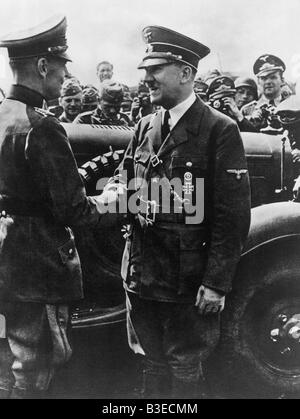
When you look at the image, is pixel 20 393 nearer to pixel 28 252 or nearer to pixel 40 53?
pixel 28 252

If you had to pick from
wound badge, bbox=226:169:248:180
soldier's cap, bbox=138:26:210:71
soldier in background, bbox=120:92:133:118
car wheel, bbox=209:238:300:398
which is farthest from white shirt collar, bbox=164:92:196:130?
soldier in background, bbox=120:92:133:118

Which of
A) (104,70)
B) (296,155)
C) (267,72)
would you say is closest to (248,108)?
(267,72)

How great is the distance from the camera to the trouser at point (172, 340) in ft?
7.83

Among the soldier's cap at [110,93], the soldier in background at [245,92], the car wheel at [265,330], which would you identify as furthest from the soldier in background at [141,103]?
the car wheel at [265,330]

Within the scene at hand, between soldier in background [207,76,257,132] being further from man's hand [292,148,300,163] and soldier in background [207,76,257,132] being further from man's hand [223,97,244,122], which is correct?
man's hand [292,148,300,163]

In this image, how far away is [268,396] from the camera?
8.82 feet

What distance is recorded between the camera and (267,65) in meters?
3.53

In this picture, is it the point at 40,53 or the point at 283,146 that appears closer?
the point at 40,53

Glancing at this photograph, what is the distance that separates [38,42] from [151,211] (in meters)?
0.88

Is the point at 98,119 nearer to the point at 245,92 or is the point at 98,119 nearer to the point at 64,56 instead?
the point at 64,56

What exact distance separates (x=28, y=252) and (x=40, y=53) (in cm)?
86

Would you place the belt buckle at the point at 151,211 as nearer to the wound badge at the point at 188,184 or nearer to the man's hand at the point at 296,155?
the wound badge at the point at 188,184

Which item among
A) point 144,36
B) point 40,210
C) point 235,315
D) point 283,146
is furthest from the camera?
point 283,146
